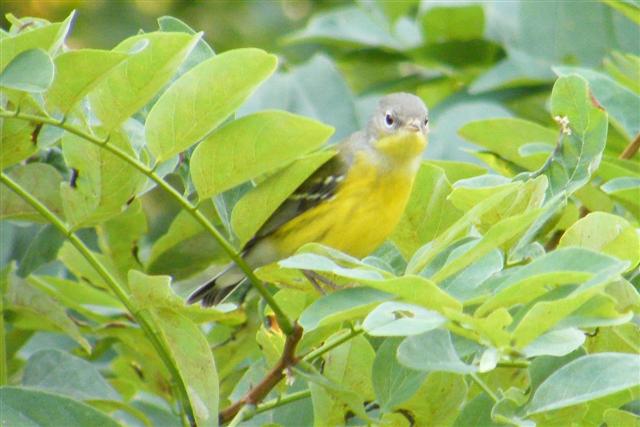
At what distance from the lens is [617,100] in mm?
2658

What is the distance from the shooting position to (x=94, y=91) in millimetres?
1967

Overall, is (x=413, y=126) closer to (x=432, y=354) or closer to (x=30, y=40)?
(x=30, y=40)

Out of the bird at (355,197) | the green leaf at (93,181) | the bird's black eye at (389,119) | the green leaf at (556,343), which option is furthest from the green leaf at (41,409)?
the bird's black eye at (389,119)

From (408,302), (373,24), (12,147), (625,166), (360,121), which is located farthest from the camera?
(373,24)

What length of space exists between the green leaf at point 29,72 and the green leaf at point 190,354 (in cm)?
34

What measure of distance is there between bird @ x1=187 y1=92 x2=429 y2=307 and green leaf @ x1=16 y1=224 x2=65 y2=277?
0.46 metres

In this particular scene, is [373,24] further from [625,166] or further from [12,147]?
[12,147]

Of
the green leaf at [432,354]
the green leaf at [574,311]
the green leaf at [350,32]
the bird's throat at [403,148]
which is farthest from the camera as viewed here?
the green leaf at [350,32]

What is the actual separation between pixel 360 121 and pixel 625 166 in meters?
1.16

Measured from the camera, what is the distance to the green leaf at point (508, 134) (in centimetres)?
263

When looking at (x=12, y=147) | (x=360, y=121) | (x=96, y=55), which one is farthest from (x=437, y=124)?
(x=96, y=55)

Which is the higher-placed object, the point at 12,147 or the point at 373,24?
the point at 12,147

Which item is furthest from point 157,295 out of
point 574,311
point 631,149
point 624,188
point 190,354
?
point 631,149

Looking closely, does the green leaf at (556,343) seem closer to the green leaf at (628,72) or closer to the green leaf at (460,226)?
the green leaf at (460,226)
